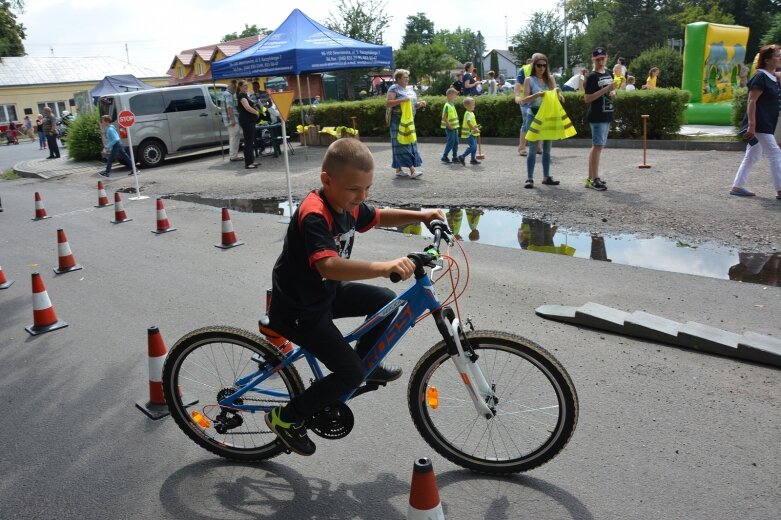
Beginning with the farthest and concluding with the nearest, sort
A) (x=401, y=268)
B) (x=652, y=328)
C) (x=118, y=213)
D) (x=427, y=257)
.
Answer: (x=118, y=213)
(x=652, y=328)
(x=427, y=257)
(x=401, y=268)

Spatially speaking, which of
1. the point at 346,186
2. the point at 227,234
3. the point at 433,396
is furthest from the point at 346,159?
the point at 227,234

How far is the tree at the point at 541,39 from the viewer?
51.6m

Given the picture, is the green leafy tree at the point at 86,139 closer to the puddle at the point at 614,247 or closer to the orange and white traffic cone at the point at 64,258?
the orange and white traffic cone at the point at 64,258

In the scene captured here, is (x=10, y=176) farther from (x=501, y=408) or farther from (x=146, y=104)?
(x=501, y=408)

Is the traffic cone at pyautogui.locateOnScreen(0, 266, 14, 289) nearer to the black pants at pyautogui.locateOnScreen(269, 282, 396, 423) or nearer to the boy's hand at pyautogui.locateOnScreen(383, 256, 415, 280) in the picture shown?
the black pants at pyautogui.locateOnScreen(269, 282, 396, 423)

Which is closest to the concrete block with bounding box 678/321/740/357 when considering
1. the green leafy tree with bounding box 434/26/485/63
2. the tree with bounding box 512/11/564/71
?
the tree with bounding box 512/11/564/71

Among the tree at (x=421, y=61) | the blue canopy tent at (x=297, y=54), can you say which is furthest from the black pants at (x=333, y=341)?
the tree at (x=421, y=61)

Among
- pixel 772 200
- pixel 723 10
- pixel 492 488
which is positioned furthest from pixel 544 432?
pixel 723 10

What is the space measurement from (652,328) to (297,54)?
46.9ft

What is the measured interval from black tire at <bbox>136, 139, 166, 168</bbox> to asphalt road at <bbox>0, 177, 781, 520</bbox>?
39.3ft

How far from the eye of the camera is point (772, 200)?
875 cm

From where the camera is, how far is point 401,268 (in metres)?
2.72

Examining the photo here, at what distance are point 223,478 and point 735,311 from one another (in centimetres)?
427

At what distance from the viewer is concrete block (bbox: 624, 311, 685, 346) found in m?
4.73
